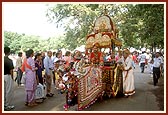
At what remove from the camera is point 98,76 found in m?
→ 8.57

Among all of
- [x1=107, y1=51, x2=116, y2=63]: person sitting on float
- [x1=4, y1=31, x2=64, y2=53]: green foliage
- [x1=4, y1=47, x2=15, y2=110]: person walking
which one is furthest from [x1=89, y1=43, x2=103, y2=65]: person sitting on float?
[x1=4, y1=31, x2=64, y2=53]: green foliage

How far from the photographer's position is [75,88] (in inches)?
297

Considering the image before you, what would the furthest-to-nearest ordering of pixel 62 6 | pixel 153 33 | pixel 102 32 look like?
pixel 62 6
pixel 153 33
pixel 102 32

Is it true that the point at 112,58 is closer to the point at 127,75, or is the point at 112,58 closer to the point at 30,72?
the point at 127,75

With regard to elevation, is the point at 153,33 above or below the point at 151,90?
above

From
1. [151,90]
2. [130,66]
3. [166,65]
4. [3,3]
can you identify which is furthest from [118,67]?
[3,3]

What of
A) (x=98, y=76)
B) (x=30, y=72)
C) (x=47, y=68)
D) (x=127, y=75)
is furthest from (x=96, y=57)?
(x=30, y=72)

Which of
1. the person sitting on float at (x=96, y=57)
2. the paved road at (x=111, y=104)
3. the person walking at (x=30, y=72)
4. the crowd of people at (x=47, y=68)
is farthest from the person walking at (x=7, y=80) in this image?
the person sitting on float at (x=96, y=57)

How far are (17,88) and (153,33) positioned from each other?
5955mm

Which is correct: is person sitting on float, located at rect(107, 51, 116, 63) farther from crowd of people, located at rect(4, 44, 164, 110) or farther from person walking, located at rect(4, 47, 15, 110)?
person walking, located at rect(4, 47, 15, 110)

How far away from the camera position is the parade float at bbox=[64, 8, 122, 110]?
7.47 m

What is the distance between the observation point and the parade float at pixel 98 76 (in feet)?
24.5

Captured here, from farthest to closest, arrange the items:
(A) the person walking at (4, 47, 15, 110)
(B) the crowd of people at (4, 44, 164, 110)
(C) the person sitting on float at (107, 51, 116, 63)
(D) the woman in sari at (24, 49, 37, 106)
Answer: (C) the person sitting on float at (107, 51, 116, 63) → (D) the woman in sari at (24, 49, 37, 106) → (B) the crowd of people at (4, 44, 164, 110) → (A) the person walking at (4, 47, 15, 110)

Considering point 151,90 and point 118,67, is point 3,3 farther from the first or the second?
point 151,90
